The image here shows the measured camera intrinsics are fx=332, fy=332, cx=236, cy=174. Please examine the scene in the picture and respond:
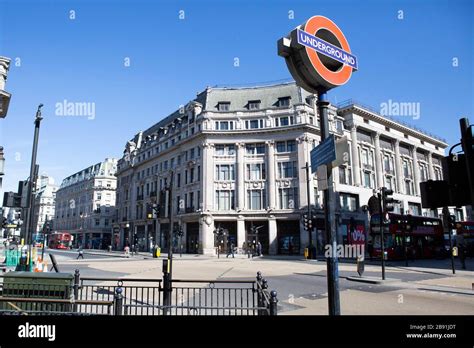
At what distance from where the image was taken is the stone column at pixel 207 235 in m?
44.6

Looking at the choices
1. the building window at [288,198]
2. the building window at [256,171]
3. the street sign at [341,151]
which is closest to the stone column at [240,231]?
the building window at [288,198]

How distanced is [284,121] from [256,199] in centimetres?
1161

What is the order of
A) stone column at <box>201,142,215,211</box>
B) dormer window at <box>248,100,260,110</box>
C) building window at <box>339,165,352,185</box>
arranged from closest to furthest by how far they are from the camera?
stone column at <box>201,142,215,211</box> < dormer window at <box>248,100,260,110</box> < building window at <box>339,165,352,185</box>

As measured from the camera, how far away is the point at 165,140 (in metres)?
58.7

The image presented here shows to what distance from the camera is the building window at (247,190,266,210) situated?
46.1 meters

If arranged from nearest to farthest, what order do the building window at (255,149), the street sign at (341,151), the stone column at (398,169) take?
the street sign at (341,151)
the building window at (255,149)
the stone column at (398,169)

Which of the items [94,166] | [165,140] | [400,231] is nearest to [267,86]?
[165,140]

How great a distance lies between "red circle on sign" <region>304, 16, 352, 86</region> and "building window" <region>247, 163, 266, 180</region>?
138ft

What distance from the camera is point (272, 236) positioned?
43.9 metres

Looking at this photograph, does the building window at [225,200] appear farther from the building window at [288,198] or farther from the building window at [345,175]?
the building window at [345,175]

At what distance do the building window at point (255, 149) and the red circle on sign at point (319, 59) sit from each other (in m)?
43.0

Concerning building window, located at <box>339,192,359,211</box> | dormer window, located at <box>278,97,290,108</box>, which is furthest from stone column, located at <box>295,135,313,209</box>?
building window, located at <box>339,192,359,211</box>

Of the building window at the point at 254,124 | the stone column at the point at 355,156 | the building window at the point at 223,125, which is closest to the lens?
the building window at the point at 254,124

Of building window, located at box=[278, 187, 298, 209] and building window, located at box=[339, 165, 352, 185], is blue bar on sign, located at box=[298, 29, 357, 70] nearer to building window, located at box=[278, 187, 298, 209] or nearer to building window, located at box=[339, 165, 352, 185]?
building window, located at box=[278, 187, 298, 209]
